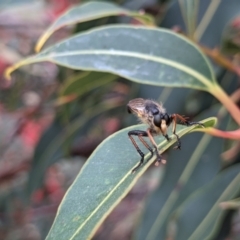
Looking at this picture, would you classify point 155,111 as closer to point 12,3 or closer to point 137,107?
point 137,107

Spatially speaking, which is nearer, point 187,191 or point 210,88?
point 210,88

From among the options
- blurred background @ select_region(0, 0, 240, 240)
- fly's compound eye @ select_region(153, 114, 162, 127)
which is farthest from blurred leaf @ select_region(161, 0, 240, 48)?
fly's compound eye @ select_region(153, 114, 162, 127)

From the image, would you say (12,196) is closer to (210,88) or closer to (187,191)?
(187,191)

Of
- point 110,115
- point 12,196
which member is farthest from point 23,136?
point 110,115

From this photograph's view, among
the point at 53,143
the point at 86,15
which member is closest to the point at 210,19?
the point at 86,15

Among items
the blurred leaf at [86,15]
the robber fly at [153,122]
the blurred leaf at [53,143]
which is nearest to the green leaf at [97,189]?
the robber fly at [153,122]
